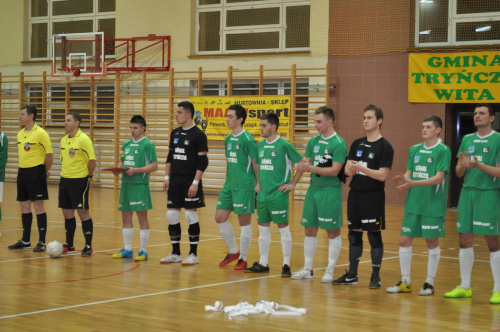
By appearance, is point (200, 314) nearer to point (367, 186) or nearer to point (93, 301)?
point (93, 301)

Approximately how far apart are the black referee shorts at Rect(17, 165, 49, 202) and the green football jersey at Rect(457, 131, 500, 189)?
561 centimetres

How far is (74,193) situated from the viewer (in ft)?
29.6

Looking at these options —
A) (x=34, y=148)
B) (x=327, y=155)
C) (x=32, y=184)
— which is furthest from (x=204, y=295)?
(x=34, y=148)

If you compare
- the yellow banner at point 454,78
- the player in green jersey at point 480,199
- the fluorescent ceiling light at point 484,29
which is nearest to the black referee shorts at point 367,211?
the player in green jersey at point 480,199

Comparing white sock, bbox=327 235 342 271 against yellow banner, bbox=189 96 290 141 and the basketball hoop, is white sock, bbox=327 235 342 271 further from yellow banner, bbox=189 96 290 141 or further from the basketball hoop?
the basketball hoop

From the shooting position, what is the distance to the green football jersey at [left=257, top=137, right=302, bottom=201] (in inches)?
312

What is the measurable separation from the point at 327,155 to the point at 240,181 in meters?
1.20

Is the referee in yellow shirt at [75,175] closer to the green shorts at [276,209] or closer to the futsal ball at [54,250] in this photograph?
the futsal ball at [54,250]

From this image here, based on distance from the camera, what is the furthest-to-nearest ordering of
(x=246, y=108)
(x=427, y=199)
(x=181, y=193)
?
1. (x=246, y=108)
2. (x=181, y=193)
3. (x=427, y=199)

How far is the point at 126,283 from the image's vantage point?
23.7 ft

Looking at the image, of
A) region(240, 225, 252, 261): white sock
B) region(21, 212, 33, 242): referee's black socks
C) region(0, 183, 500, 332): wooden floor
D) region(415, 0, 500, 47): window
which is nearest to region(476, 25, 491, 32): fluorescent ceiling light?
region(415, 0, 500, 47): window

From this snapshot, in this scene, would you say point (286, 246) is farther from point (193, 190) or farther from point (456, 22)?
point (456, 22)

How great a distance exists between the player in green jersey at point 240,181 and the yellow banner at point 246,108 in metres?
10.1

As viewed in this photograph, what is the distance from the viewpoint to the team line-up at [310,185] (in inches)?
266
